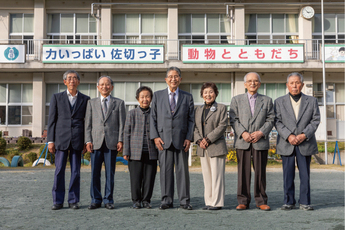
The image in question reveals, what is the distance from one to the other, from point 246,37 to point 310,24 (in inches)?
142

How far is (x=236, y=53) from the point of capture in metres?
18.4

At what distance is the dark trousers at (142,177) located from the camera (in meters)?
5.11

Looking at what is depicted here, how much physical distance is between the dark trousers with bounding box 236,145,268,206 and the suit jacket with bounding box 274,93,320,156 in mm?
360

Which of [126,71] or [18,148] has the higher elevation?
[126,71]

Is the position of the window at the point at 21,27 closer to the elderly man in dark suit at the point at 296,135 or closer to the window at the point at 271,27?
the window at the point at 271,27

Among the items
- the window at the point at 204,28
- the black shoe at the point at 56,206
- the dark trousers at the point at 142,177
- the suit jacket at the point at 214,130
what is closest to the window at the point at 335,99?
the window at the point at 204,28

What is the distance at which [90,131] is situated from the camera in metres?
5.27

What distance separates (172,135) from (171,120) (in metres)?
0.22

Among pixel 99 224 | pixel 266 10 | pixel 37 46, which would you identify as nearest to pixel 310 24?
pixel 266 10

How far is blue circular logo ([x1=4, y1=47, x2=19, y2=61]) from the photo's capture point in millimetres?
18562

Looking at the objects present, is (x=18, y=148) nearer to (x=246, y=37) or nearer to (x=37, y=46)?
(x=37, y=46)

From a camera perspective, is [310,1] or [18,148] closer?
[18,148]

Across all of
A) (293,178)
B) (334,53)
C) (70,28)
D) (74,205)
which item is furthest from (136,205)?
(70,28)

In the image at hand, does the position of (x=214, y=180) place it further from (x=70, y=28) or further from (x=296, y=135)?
(x=70, y=28)
